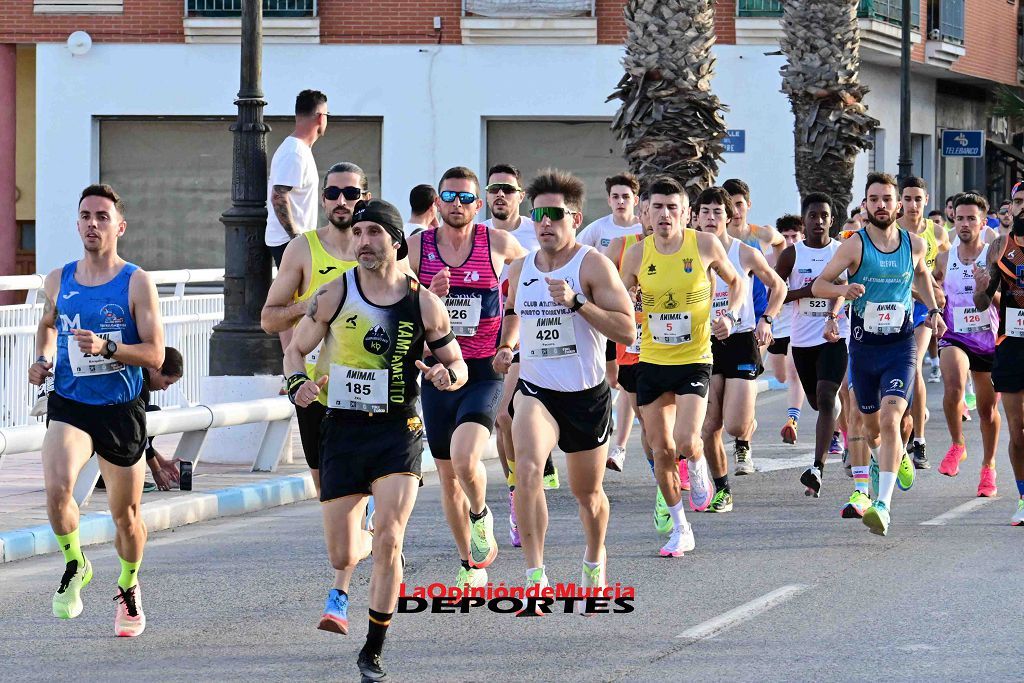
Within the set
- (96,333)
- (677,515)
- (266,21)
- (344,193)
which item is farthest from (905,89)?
(96,333)

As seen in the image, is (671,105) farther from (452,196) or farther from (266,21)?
(452,196)

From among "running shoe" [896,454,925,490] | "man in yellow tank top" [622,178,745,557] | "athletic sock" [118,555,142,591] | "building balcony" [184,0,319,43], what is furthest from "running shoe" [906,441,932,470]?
"building balcony" [184,0,319,43]

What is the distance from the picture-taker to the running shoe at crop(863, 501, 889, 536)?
10000 millimetres

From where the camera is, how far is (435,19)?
99.9ft

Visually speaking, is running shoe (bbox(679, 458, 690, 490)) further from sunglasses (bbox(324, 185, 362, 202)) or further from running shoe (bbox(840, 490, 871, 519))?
sunglasses (bbox(324, 185, 362, 202))

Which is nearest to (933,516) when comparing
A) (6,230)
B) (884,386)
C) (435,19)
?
(884,386)

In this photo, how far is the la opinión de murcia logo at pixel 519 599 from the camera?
805cm

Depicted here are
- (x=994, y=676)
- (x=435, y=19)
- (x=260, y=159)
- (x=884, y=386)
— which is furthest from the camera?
→ (x=435, y=19)

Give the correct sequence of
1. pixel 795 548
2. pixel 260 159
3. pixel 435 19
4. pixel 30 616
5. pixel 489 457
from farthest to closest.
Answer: pixel 435 19 → pixel 489 457 → pixel 260 159 → pixel 795 548 → pixel 30 616

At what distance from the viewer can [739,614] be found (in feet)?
26.3

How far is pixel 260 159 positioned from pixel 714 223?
3.61 meters

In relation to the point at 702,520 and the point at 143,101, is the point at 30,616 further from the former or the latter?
the point at 143,101

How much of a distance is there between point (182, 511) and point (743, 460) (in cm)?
441

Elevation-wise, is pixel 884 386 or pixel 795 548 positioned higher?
pixel 884 386
